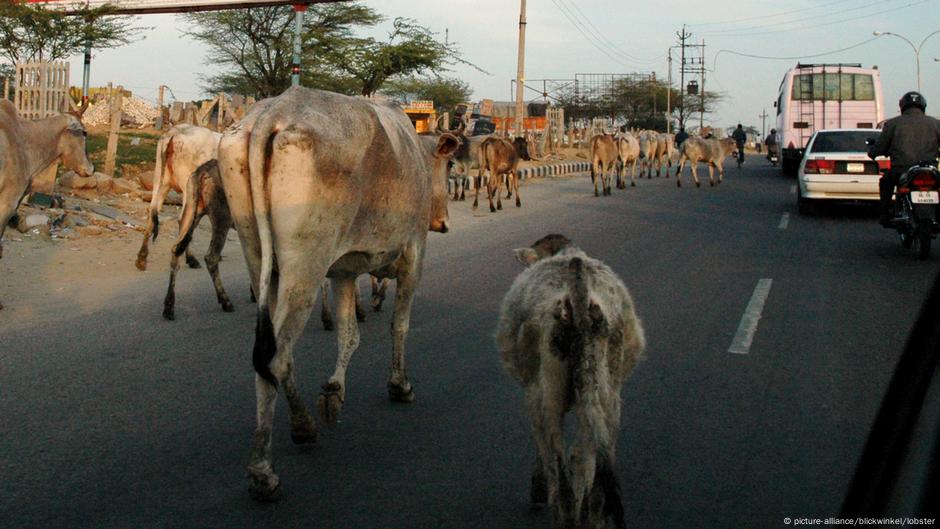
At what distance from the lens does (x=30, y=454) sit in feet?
15.8

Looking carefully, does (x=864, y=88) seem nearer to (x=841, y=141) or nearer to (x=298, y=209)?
(x=841, y=141)

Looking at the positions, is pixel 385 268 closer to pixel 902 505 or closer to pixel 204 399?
pixel 204 399

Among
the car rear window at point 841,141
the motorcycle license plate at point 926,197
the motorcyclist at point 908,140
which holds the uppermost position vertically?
the car rear window at point 841,141

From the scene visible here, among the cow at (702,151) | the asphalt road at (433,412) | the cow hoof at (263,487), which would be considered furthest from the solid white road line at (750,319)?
the cow at (702,151)

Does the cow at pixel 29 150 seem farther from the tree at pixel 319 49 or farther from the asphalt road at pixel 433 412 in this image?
the tree at pixel 319 49

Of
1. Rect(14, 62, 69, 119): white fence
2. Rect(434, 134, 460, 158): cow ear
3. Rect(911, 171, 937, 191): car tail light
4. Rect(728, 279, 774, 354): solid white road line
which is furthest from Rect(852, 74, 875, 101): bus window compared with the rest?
Rect(434, 134, 460, 158): cow ear

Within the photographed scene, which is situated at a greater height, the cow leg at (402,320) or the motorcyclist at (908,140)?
the motorcyclist at (908,140)

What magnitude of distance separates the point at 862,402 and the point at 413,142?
3.15 metres

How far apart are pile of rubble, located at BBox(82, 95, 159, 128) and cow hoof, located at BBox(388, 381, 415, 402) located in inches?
1423

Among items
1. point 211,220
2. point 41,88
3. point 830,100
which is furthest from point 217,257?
point 830,100

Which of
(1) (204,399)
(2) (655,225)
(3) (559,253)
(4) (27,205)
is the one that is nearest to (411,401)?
(1) (204,399)

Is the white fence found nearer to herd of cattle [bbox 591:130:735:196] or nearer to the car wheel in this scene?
herd of cattle [bbox 591:130:735:196]

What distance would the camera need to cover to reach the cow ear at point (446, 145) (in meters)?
6.70

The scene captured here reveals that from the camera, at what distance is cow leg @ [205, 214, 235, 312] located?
870cm
